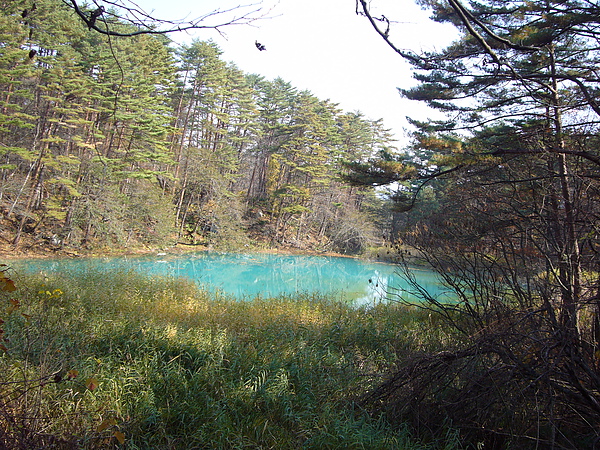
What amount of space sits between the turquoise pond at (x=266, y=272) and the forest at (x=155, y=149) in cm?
189

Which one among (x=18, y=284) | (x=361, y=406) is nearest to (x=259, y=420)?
(x=361, y=406)

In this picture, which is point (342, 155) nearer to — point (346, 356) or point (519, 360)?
point (346, 356)

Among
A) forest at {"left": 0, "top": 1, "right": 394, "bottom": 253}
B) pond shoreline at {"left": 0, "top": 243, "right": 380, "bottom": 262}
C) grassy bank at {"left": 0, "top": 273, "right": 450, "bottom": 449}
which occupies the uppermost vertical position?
forest at {"left": 0, "top": 1, "right": 394, "bottom": 253}

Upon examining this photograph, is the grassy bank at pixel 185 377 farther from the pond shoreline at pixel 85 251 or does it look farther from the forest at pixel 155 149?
the pond shoreline at pixel 85 251

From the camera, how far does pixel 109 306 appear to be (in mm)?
6102

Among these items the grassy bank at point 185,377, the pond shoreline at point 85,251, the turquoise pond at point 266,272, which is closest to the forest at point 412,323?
the grassy bank at point 185,377

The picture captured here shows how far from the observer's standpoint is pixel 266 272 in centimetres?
1727

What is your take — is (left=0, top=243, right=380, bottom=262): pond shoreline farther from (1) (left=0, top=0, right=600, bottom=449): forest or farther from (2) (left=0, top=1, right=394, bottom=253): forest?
(1) (left=0, top=0, right=600, bottom=449): forest

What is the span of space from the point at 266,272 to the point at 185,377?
1364 centimetres

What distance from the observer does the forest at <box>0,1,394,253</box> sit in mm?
13164

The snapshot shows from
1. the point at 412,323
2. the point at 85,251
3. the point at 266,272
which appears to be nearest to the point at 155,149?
the point at 85,251

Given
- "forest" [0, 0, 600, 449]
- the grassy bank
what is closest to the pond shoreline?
"forest" [0, 0, 600, 449]

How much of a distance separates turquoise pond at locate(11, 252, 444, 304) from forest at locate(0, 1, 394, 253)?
1.89 m

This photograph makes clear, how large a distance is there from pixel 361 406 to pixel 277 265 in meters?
16.3
